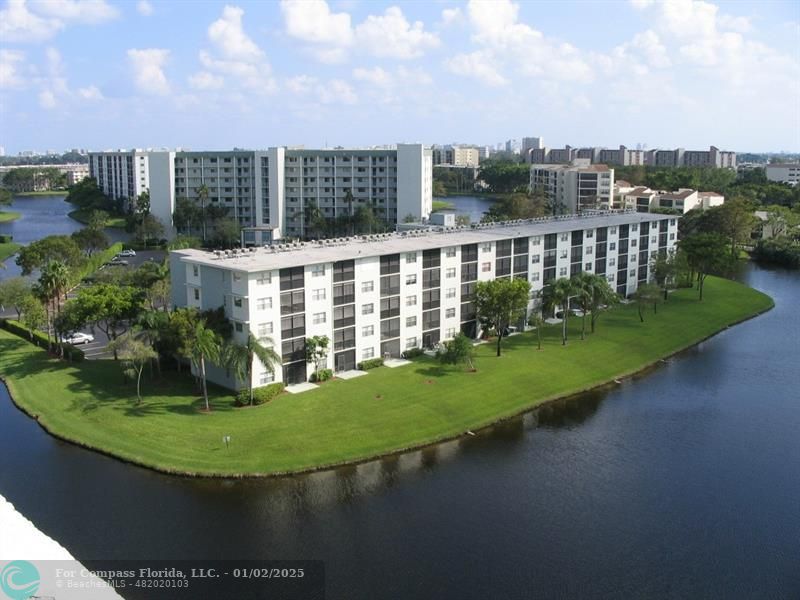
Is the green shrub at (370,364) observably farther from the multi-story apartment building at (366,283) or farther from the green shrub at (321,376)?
the green shrub at (321,376)

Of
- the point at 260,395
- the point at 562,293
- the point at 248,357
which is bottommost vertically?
the point at 260,395

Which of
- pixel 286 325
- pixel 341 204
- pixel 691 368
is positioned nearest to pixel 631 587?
pixel 286 325

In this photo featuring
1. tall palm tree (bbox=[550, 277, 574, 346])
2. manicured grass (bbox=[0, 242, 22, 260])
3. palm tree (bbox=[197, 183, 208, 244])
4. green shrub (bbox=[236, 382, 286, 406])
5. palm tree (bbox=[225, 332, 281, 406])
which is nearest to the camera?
palm tree (bbox=[225, 332, 281, 406])

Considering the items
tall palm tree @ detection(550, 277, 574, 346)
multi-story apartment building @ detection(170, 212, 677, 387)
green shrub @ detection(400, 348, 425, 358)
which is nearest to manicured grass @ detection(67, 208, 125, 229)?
multi-story apartment building @ detection(170, 212, 677, 387)

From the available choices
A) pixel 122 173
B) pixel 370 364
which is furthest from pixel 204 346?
pixel 122 173

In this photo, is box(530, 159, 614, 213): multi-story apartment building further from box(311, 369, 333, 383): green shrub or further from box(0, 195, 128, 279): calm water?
box(311, 369, 333, 383): green shrub

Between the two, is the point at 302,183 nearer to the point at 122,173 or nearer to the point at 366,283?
the point at 122,173
